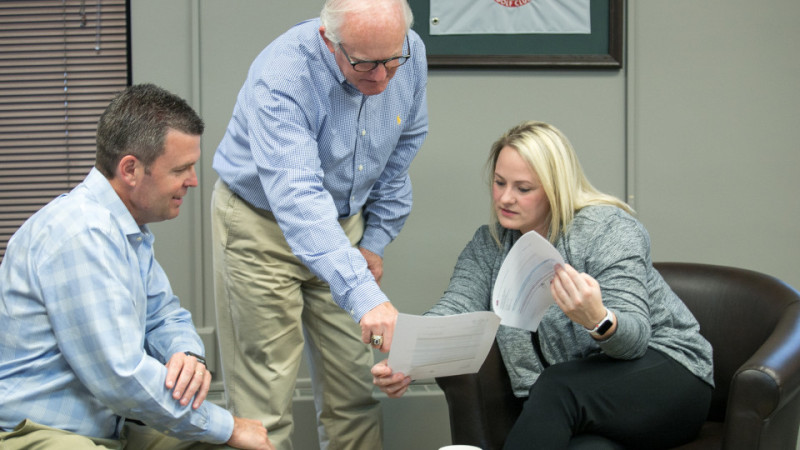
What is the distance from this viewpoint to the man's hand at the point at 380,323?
173 cm

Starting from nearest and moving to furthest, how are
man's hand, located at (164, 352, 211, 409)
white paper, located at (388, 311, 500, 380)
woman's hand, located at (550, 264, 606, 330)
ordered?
man's hand, located at (164, 352, 211, 409)
white paper, located at (388, 311, 500, 380)
woman's hand, located at (550, 264, 606, 330)

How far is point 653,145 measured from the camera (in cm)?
301

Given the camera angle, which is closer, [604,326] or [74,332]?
[74,332]

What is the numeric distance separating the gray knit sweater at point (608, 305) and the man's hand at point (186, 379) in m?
0.73

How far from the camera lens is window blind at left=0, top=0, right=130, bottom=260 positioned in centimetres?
288

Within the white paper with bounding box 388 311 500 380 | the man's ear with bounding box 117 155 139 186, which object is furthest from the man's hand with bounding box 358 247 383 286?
the man's ear with bounding box 117 155 139 186

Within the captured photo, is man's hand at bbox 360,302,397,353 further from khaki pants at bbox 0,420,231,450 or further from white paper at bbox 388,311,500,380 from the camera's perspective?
khaki pants at bbox 0,420,231,450

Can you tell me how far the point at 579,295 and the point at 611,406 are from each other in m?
0.29

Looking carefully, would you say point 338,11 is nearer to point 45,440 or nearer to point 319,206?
point 319,206

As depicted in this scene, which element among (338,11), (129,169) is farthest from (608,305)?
(129,169)

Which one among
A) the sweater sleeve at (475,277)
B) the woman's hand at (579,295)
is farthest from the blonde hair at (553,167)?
the woman's hand at (579,295)

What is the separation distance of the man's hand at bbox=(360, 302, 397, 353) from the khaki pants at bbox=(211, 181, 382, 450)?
1.84 feet

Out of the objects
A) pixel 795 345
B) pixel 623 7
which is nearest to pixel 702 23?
pixel 623 7

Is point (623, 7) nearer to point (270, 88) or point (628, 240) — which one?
point (628, 240)
